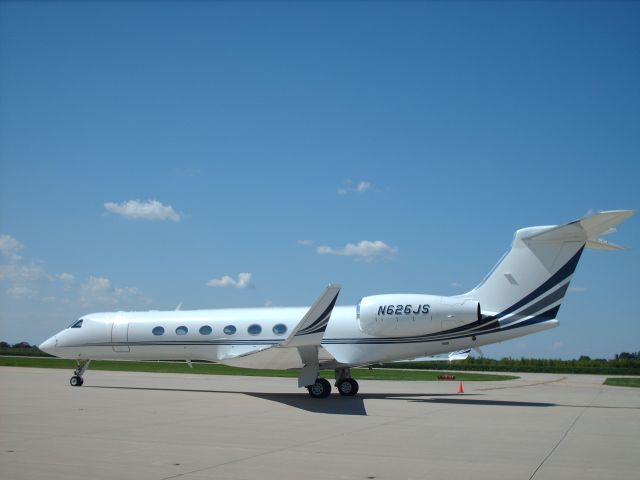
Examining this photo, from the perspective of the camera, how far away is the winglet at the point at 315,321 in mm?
14945

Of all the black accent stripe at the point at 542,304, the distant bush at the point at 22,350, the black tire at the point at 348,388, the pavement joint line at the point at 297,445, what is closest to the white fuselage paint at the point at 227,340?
the black accent stripe at the point at 542,304

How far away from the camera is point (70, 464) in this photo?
26.0 ft

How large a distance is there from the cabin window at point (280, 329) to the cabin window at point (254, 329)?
49cm

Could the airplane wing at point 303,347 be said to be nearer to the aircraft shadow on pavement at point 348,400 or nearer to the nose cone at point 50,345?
the aircraft shadow on pavement at point 348,400

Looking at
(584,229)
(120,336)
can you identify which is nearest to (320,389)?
(120,336)

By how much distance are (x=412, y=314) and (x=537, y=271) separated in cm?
336

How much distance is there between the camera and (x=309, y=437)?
10531 mm

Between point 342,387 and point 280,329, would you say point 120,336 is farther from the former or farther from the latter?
point 342,387

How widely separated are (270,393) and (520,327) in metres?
7.83

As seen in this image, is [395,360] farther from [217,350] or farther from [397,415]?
[217,350]

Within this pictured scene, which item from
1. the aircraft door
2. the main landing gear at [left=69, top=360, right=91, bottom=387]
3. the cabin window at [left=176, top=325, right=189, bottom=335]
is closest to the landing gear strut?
the cabin window at [left=176, top=325, right=189, bottom=335]

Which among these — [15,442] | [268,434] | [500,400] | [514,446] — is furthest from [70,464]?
[500,400]

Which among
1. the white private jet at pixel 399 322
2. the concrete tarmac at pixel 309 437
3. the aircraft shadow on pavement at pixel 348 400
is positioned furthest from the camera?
the white private jet at pixel 399 322

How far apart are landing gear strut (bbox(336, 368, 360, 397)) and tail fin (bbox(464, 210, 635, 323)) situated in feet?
14.3
